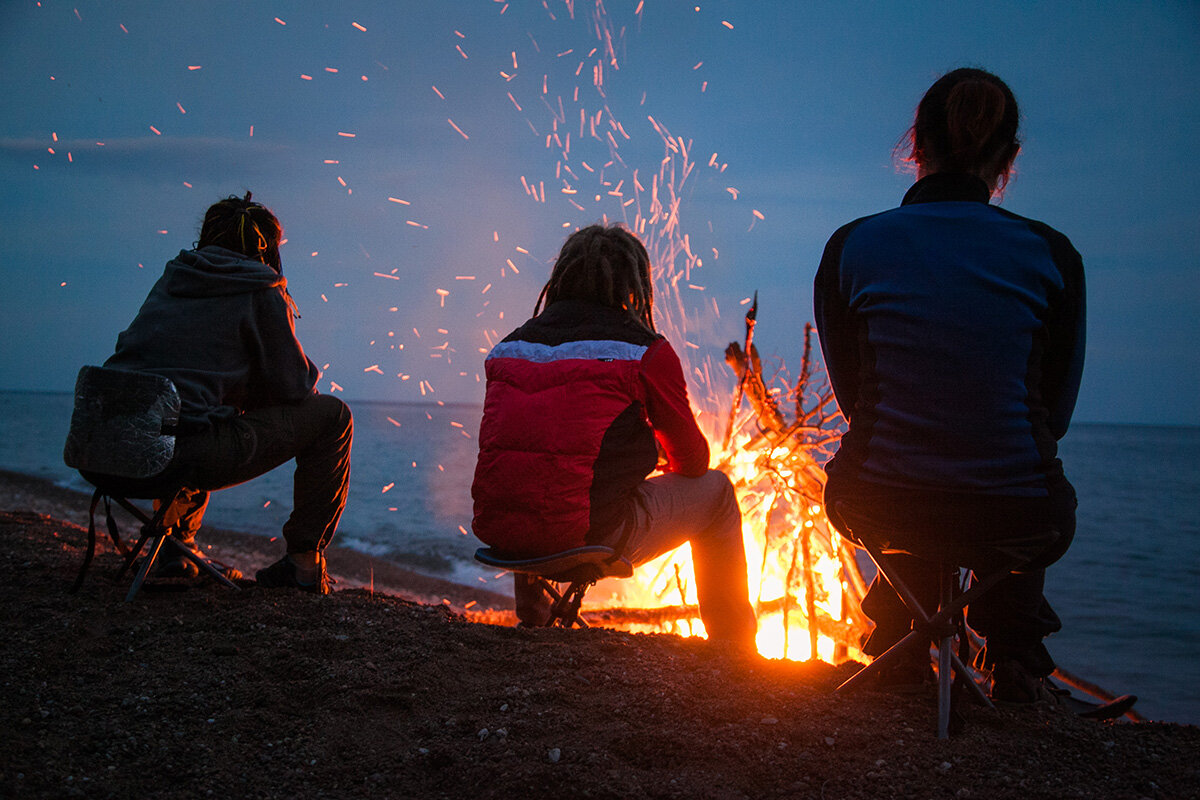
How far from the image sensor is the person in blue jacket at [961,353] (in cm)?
192

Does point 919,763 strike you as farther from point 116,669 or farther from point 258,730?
point 116,669

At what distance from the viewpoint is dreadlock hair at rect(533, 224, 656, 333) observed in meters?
2.96

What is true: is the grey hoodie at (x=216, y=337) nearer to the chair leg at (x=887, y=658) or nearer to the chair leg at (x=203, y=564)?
the chair leg at (x=203, y=564)

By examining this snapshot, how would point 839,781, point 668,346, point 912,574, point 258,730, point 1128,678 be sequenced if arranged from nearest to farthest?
point 839,781
point 258,730
point 912,574
point 668,346
point 1128,678

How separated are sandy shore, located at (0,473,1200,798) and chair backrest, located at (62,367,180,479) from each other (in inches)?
24.3

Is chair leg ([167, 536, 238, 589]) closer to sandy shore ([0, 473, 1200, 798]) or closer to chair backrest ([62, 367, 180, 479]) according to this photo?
sandy shore ([0, 473, 1200, 798])

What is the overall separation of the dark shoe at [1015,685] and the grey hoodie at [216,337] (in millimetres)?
3055

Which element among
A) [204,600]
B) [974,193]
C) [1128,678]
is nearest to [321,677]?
[204,600]

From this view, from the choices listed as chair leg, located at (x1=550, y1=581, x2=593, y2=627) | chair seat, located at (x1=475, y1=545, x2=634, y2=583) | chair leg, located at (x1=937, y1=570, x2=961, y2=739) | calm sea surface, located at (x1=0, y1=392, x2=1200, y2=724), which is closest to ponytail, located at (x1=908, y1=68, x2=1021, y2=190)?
chair leg, located at (x1=937, y1=570, x2=961, y2=739)

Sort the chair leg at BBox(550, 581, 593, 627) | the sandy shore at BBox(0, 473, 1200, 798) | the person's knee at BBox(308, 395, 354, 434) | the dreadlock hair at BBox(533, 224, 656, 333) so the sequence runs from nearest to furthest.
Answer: the sandy shore at BBox(0, 473, 1200, 798)
the dreadlock hair at BBox(533, 224, 656, 333)
the chair leg at BBox(550, 581, 593, 627)
the person's knee at BBox(308, 395, 354, 434)

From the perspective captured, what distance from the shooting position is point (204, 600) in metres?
3.12

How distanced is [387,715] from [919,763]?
153 centimetres

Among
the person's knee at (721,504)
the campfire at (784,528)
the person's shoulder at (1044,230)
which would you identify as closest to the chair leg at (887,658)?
the person's knee at (721,504)

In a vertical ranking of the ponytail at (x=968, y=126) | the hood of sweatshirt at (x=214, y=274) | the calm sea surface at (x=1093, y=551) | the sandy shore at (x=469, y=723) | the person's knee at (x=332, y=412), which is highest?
the ponytail at (x=968, y=126)
